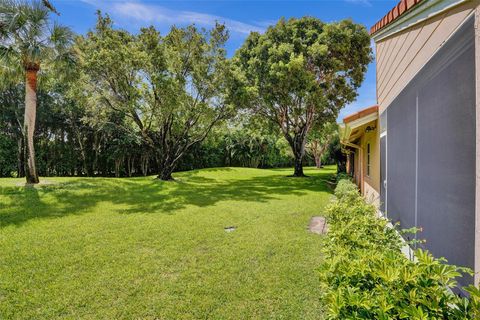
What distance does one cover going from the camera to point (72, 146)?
22594 mm

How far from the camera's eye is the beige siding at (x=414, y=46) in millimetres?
2107

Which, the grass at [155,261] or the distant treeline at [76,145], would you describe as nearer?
the grass at [155,261]

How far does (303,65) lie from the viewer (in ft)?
48.1

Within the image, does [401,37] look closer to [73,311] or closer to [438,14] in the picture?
[438,14]

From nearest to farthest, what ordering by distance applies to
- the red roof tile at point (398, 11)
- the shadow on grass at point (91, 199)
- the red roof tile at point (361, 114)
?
the red roof tile at point (398, 11) < the red roof tile at point (361, 114) < the shadow on grass at point (91, 199)

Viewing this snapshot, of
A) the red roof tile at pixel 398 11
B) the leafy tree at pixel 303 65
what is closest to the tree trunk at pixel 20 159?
the leafy tree at pixel 303 65

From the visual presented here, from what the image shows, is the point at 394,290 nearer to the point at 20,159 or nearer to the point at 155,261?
the point at 155,261

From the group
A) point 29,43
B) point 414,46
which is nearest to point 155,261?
point 414,46

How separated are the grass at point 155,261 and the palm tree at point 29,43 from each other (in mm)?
4693

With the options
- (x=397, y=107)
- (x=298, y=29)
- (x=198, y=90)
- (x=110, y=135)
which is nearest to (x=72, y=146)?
(x=110, y=135)

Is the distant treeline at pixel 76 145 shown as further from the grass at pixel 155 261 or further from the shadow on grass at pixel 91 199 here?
the grass at pixel 155 261

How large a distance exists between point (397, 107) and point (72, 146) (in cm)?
2475

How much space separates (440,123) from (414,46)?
1318 mm

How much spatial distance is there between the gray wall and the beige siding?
103mm
